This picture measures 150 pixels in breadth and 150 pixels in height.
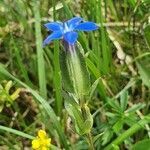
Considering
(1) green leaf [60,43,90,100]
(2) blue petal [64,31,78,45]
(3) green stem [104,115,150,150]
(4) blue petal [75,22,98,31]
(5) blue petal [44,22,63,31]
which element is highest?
(5) blue petal [44,22,63,31]

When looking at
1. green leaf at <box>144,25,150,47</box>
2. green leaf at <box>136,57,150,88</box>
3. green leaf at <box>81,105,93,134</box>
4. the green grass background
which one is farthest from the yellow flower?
green leaf at <box>144,25,150,47</box>

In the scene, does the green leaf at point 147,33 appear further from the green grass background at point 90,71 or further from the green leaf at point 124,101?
Result: the green leaf at point 124,101

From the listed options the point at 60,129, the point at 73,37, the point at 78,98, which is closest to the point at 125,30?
the point at 60,129

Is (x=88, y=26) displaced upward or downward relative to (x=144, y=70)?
upward

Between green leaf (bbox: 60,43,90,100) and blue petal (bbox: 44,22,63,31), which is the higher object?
blue petal (bbox: 44,22,63,31)

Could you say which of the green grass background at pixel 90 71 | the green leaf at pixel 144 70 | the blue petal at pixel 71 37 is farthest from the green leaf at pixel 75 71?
the green leaf at pixel 144 70

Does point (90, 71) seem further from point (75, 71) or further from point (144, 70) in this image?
point (75, 71)

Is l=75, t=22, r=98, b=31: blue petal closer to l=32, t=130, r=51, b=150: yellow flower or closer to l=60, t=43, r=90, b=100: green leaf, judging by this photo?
l=60, t=43, r=90, b=100: green leaf

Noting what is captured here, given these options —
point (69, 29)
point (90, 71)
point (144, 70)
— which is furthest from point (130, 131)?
point (69, 29)
